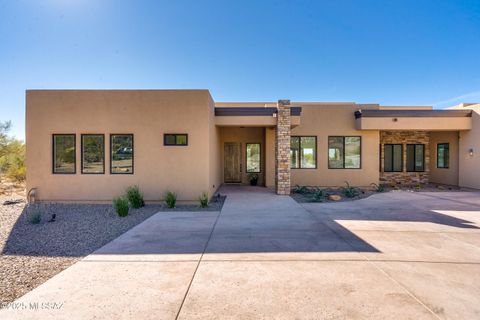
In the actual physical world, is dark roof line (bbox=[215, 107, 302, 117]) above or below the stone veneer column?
above

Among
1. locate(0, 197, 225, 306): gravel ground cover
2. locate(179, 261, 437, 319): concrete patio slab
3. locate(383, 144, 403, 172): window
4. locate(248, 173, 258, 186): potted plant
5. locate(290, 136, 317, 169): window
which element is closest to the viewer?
locate(179, 261, 437, 319): concrete patio slab

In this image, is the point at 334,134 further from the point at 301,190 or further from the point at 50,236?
the point at 50,236

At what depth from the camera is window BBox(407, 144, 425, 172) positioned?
14016 millimetres

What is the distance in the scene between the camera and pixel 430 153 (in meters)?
14.6

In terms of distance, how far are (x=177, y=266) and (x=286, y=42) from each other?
44.5ft

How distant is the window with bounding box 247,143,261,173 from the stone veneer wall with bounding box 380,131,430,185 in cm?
739

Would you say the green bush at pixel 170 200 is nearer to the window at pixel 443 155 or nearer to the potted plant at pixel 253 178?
the potted plant at pixel 253 178

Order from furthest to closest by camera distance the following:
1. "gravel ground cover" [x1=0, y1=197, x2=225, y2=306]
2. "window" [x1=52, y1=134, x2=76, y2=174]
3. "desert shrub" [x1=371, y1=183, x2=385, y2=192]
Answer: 1. "desert shrub" [x1=371, y1=183, x2=385, y2=192]
2. "window" [x1=52, y1=134, x2=76, y2=174]
3. "gravel ground cover" [x1=0, y1=197, x2=225, y2=306]

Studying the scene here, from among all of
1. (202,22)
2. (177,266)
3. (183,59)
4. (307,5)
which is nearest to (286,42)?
(307,5)

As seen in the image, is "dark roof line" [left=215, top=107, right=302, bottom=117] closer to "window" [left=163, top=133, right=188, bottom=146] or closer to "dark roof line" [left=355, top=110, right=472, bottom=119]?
"window" [left=163, top=133, right=188, bottom=146]

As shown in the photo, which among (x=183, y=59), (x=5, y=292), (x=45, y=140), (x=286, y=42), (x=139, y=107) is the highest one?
(x=286, y=42)

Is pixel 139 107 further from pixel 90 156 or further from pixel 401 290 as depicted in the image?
pixel 401 290

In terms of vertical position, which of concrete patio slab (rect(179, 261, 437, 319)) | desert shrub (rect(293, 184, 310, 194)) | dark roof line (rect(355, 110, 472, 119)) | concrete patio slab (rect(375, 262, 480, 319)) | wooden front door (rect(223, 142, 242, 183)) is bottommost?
concrete patio slab (rect(375, 262, 480, 319))

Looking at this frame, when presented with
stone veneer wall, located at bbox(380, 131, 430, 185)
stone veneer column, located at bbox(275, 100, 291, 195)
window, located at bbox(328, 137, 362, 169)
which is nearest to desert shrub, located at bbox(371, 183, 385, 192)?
window, located at bbox(328, 137, 362, 169)
